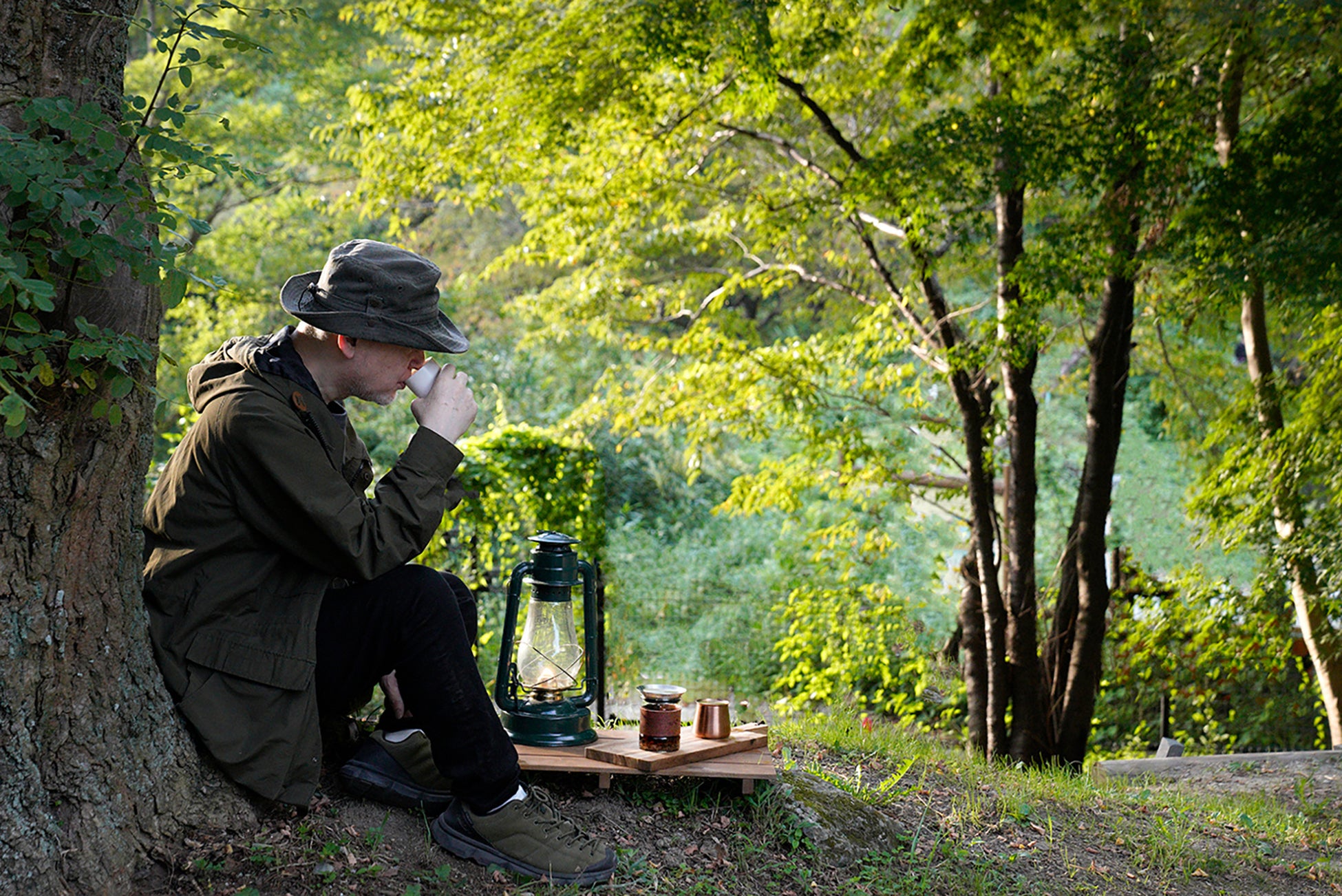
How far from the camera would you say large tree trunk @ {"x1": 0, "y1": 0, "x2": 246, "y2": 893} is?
196cm

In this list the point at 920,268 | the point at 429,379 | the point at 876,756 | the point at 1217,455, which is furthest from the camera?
the point at 1217,455

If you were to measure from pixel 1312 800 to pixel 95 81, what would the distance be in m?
5.09

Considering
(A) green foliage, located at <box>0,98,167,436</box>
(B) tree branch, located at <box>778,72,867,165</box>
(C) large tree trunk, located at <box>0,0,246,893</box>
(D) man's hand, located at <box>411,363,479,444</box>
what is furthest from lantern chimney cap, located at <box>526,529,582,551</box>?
(B) tree branch, located at <box>778,72,867,165</box>

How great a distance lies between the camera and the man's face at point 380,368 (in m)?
2.39

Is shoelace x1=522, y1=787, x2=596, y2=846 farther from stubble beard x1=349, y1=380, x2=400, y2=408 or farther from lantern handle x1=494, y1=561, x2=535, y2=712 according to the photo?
stubble beard x1=349, y1=380, x2=400, y2=408

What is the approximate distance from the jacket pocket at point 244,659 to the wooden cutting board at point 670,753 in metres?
0.97

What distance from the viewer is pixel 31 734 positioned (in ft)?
6.49

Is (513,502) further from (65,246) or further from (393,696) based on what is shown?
(65,246)

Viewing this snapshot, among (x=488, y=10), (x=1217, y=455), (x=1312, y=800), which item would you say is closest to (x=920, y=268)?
(x=488, y=10)

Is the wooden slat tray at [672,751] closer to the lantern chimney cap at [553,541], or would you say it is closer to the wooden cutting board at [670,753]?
the wooden cutting board at [670,753]

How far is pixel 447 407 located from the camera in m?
2.45

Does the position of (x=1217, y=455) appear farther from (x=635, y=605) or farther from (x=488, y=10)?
(x=488, y=10)

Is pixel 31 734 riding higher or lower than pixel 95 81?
lower

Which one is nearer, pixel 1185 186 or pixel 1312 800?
pixel 1312 800
